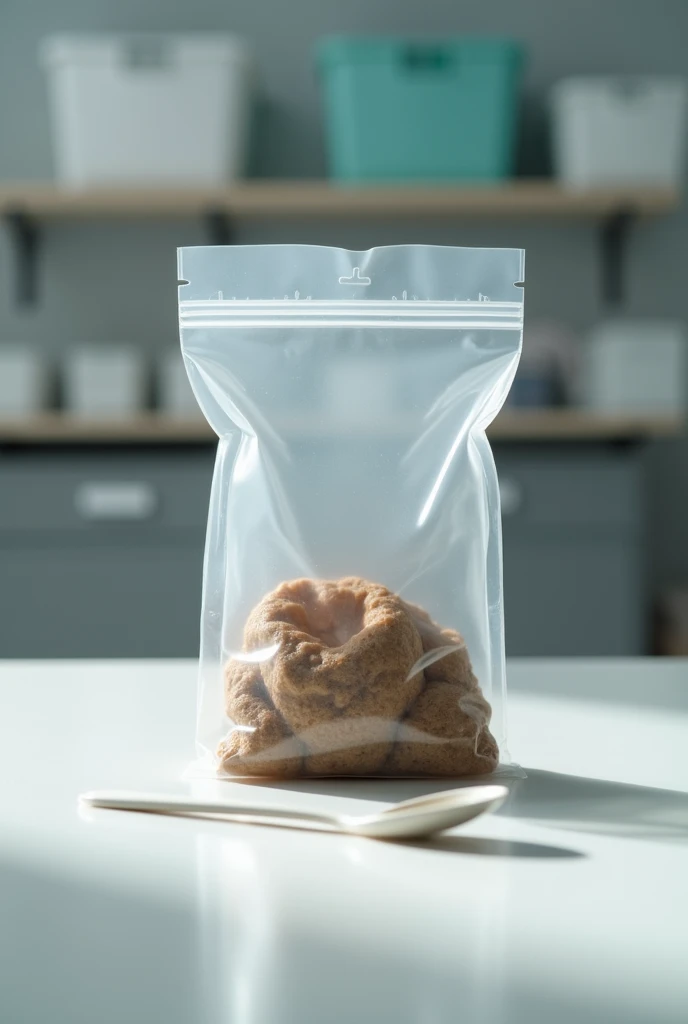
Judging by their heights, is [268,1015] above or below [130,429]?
below

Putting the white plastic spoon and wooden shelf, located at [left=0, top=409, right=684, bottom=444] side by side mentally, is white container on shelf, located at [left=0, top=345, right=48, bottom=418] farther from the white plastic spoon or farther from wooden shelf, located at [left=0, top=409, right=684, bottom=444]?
the white plastic spoon

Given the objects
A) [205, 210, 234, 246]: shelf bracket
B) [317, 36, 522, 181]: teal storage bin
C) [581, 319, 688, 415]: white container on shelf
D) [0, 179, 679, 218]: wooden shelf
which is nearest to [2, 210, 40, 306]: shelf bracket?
[0, 179, 679, 218]: wooden shelf

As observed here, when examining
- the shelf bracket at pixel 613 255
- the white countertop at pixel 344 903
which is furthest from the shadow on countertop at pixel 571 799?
the shelf bracket at pixel 613 255

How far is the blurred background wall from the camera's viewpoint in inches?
108

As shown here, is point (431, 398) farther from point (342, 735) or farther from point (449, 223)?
point (449, 223)

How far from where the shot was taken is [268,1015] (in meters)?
0.30

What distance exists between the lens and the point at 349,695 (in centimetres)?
52

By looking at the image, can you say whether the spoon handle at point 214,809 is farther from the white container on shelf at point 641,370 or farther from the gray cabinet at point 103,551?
the white container on shelf at point 641,370

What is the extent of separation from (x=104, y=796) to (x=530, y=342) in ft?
7.62

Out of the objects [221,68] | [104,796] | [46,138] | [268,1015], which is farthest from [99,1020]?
[46,138]

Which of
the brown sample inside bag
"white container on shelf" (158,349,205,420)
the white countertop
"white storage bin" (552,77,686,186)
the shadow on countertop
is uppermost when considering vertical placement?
"white storage bin" (552,77,686,186)

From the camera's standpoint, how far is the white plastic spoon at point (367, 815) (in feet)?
1.43

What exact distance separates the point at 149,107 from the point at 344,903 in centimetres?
232

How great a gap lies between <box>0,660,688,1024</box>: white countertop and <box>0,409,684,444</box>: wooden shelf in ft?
5.63
